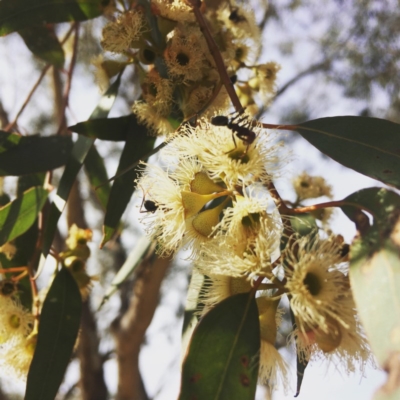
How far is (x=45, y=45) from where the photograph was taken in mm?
1735

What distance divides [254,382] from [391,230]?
289 millimetres

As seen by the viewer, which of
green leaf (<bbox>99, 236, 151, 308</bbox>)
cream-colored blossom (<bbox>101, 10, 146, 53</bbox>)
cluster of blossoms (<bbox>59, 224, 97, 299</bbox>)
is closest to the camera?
cream-colored blossom (<bbox>101, 10, 146, 53</bbox>)

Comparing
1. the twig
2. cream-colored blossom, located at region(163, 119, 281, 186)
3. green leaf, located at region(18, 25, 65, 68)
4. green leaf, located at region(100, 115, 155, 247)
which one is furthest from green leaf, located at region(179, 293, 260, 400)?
green leaf, located at region(18, 25, 65, 68)

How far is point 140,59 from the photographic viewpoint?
4.26 ft

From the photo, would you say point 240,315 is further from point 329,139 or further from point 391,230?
point 329,139

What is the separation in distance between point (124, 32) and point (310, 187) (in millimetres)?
646

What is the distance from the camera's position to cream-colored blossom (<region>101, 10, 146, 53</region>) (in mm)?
1254

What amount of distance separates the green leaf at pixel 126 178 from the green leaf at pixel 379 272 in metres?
0.64

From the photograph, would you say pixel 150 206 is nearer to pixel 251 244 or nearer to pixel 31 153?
pixel 251 244

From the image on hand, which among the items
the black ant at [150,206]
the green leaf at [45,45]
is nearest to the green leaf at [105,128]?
the black ant at [150,206]

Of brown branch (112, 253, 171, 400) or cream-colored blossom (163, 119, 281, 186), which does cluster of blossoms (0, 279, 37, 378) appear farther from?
brown branch (112, 253, 171, 400)

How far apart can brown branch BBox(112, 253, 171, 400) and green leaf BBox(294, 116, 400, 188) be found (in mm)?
1385

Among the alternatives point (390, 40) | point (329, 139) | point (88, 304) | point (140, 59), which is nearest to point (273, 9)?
point (390, 40)

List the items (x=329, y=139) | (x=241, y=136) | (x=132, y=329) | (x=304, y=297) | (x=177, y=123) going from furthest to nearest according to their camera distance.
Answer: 1. (x=132, y=329)
2. (x=177, y=123)
3. (x=329, y=139)
4. (x=241, y=136)
5. (x=304, y=297)
